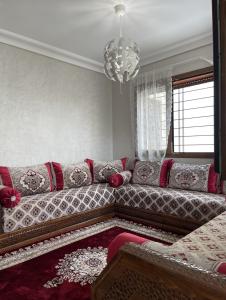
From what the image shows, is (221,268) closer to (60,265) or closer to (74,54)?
(60,265)

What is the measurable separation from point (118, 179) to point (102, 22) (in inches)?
85.9

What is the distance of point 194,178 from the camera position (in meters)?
3.26

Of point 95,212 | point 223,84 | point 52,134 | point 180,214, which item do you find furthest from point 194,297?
point 52,134

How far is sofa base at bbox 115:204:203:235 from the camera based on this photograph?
284cm

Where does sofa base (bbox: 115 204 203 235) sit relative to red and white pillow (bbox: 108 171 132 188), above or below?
below

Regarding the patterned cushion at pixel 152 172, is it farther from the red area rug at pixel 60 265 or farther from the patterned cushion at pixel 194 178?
the red area rug at pixel 60 265

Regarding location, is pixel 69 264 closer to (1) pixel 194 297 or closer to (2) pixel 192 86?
(1) pixel 194 297

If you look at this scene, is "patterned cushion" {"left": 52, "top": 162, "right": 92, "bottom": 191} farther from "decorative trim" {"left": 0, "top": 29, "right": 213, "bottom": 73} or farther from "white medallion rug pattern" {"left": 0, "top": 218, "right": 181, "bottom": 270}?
"decorative trim" {"left": 0, "top": 29, "right": 213, "bottom": 73}

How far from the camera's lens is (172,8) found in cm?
268

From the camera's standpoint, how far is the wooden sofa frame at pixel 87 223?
2557 millimetres

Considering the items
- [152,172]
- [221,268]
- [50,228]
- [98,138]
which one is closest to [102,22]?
[98,138]

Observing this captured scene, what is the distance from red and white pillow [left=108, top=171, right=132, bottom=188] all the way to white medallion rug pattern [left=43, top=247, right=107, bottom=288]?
1.19m

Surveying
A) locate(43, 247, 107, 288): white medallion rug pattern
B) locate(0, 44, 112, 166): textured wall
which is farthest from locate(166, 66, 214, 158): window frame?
locate(43, 247, 107, 288): white medallion rug pattern

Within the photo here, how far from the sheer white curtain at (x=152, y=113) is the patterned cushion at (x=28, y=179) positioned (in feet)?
5.68
